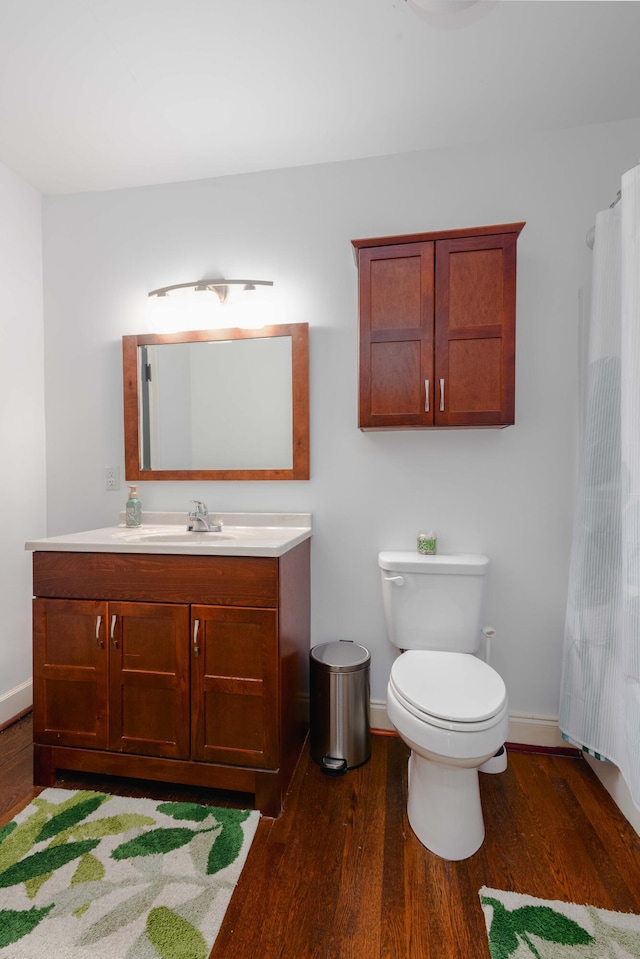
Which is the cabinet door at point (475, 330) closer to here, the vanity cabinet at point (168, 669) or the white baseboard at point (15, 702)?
the vanity cabinet at point (168, 669)

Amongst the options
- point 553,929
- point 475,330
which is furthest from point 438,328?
point 553,929

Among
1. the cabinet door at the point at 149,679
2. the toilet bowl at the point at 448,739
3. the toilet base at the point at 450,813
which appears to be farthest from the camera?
the cabinet door at the point at 149,679

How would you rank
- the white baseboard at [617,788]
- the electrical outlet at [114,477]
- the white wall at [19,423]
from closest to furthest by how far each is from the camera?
1. the white baseboard at [617,788]
2. the white wall at [19,423]
3. the electrical outlet at [114,477]

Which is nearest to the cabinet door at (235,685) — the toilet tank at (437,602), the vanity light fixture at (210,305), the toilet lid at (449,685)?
the toilet lid at (449,685)

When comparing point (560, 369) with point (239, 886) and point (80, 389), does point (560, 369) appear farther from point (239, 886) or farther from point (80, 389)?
point (80, 389)

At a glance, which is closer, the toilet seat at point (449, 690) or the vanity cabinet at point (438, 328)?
the toilet seat at point (449, 690)

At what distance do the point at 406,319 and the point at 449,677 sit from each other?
1272mm

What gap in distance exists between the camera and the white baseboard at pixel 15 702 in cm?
205

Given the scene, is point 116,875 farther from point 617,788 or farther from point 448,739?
point 617,788

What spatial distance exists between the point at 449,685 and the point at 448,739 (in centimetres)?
19

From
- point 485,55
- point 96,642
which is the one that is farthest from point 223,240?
point 96,642

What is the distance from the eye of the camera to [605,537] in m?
1.61

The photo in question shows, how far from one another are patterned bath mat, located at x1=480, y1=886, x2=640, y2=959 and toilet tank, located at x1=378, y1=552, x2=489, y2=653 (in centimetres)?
72

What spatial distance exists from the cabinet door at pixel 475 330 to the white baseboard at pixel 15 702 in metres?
2.25
